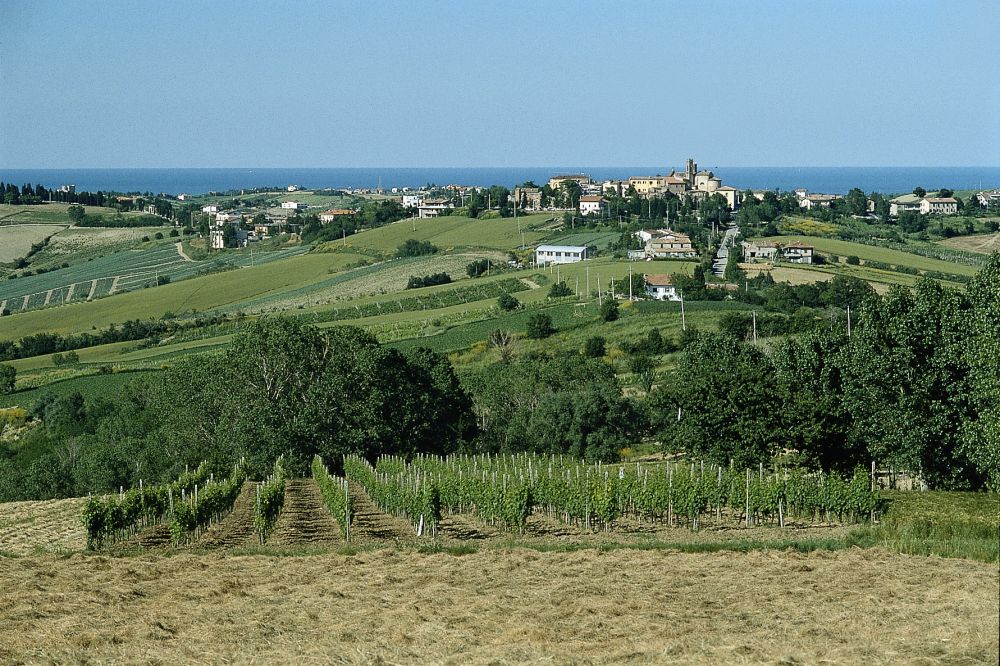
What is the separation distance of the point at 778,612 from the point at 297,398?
31.1 m

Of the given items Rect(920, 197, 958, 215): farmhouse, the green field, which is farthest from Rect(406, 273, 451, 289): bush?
Rect(920, 197, 958, 215): farmhouse

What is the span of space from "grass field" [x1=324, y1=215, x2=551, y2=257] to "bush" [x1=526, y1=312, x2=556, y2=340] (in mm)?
48747

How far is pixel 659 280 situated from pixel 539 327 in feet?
60.6

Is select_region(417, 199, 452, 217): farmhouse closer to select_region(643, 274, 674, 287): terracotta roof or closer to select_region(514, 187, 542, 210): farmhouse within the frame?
select_region(514, 187, 542, 210): farmhouse

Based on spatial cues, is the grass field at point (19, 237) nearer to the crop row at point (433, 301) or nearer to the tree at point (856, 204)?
the crop row at point (433, 301)

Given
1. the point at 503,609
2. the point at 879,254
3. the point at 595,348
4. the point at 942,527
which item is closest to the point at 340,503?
the point at 503,609

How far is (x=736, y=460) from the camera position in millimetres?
32719

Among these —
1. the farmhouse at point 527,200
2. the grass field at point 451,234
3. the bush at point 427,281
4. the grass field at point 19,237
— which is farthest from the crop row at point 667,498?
the farmhouse at point 527,200

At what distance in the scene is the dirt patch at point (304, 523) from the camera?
1010 inches

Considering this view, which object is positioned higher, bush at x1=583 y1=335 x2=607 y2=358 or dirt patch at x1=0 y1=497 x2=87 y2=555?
dirt patch at x1=0 y1=497 x2=87 y2=555

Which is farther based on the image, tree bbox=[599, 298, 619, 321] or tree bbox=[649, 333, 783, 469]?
tree bbox=[599, 298, 619, 321]

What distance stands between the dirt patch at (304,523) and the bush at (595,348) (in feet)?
112

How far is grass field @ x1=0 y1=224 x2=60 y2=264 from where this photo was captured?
15188 cm

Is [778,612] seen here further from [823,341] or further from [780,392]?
[823,341]
